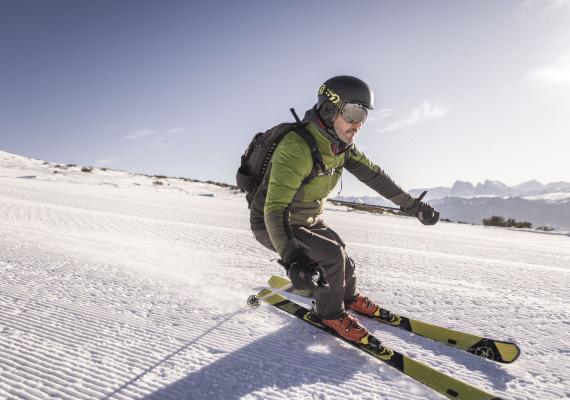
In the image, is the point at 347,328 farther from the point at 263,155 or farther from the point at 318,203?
the point at 263,155

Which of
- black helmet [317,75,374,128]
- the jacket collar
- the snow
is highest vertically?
black helmet [317,75,374,128]

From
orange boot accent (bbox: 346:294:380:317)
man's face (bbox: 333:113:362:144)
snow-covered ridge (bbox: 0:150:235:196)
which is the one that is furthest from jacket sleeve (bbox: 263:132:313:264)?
snow-covered ridge (bbox: 0:150:235:196)

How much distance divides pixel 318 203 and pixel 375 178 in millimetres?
1054

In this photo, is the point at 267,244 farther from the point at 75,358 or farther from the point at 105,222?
the point at 105,222

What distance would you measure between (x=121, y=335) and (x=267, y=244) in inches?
56.5

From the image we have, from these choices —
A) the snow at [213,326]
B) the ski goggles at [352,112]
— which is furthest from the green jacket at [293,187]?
the snow at [213,326]

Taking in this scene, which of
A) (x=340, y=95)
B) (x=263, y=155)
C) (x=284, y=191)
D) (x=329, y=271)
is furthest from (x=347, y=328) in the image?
(x=340, y=95)

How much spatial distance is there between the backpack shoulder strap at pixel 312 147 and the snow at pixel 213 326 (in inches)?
51.7

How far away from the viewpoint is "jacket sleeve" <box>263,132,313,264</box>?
2613 mm

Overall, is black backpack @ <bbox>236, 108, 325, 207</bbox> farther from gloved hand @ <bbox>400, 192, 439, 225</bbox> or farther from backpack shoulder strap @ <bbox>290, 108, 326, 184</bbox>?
gloved hand @ <bbox>400, 192, 439, 225</bbox>

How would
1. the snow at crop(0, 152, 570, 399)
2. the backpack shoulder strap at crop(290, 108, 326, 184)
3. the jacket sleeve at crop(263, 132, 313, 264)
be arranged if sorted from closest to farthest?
the snow at crop(0, 152, 570, 399) → the jacket sleeve at crop(263, 132, 313, 264) → the backpack shoulder strap at crop(290, 108, 326, 184)

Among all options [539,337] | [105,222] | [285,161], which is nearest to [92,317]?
[285,161]

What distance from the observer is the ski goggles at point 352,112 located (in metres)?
2.92

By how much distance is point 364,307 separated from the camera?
329 cm
